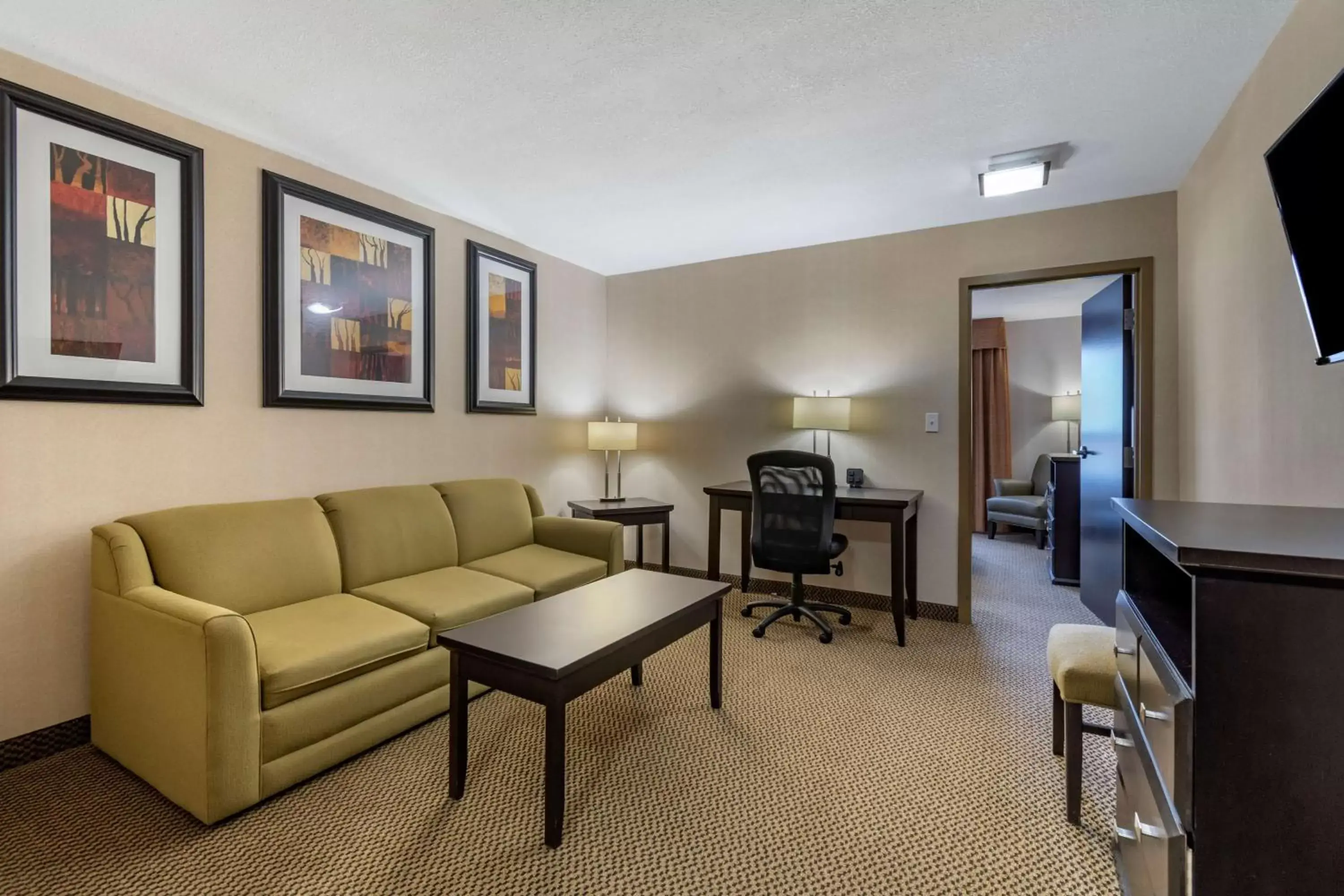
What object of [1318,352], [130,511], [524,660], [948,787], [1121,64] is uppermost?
[1121,64]

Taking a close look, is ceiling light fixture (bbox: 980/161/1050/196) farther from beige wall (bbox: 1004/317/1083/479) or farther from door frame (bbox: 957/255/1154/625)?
beige wall (bbox: 1004/317/1083/479)

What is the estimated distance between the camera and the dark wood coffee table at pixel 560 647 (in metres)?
1.58

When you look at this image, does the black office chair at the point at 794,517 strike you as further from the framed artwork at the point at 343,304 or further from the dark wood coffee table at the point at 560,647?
the framed artwork at the point at 343,304

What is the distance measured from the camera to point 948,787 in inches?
73.5

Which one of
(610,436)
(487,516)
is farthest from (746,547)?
(487,516)

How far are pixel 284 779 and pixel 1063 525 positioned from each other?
16.2 feet

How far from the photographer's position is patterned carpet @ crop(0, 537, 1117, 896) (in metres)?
1.48

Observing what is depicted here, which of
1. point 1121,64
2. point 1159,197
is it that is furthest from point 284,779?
point 1159,197

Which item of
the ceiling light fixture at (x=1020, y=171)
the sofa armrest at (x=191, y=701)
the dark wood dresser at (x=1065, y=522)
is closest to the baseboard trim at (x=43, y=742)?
the sofa armrest at (x=191, y=701)

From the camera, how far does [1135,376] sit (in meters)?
3.28

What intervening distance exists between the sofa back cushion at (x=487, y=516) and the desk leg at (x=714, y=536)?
3.82 feet

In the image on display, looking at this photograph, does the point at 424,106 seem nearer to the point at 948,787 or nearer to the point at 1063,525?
the point at 948,787

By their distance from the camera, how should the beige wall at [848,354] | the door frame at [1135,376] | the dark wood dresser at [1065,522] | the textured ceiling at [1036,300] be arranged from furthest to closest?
the textured ceiling at [1036,300] < the dark wood dresser at [1065,522] < the beige wall at [848,354] < the door frame at [1135,376]

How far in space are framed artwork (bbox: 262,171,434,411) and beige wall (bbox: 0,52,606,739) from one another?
0.06 metres
